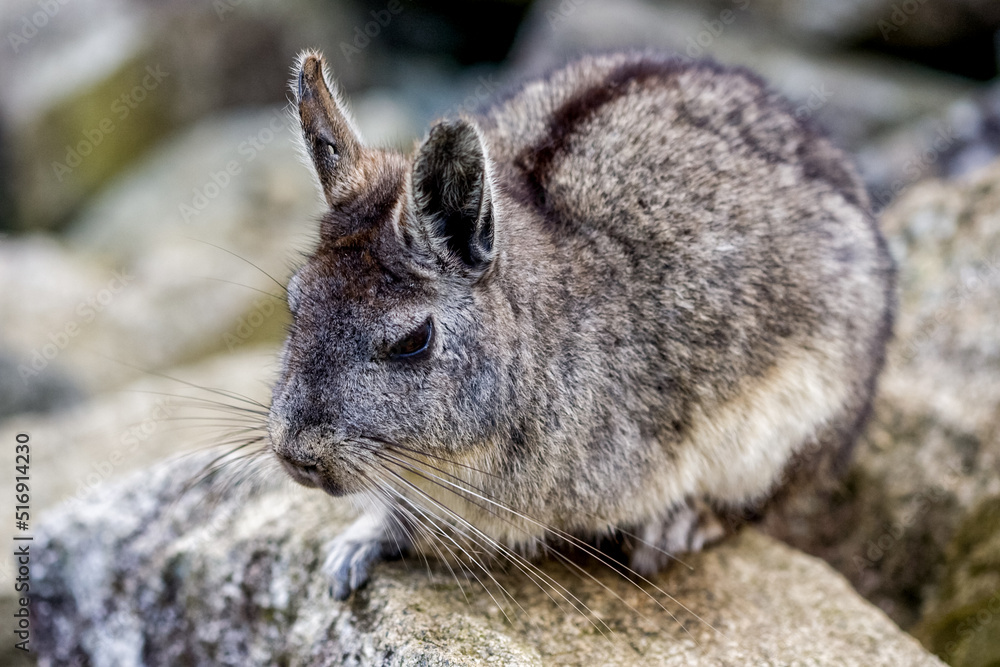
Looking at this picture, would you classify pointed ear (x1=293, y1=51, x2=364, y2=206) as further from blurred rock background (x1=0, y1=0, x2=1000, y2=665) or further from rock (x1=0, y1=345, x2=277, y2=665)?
rock (x1=0, y1=345, x2=277, y2=665)

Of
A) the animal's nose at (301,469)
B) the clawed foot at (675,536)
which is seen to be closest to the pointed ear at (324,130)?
the animal's nose at (301,469)

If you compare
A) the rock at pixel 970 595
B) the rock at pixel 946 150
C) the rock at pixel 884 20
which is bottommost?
the rock at pixel 970 595

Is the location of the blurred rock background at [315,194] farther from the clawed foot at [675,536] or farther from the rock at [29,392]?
the clawed foot at [675,536]

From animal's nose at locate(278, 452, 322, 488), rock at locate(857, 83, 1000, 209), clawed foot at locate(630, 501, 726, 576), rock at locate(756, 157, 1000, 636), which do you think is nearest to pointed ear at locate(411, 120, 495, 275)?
animal's nose at locate(278, 452, 322, 488)

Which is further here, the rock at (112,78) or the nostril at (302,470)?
the rock at (112,78)

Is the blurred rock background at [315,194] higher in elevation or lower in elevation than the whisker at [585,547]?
higher

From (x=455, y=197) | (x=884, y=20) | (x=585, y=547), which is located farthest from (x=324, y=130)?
(x=884, y=20)

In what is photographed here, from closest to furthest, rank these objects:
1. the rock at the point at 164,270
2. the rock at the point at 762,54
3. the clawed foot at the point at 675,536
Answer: the clawed foot at the point at 675,536 → the rock at the point at 164,270 → the rock at the point at 762,54
